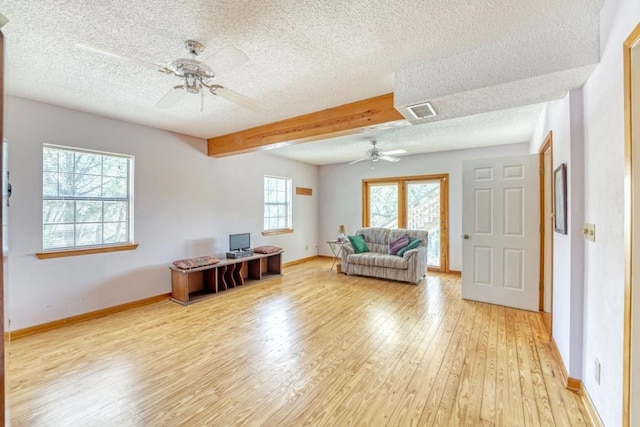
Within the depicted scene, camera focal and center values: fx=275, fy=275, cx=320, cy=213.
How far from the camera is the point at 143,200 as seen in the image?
3863 millimetres

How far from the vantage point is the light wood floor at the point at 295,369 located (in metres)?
1.78

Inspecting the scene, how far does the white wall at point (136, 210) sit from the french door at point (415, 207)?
266 cm

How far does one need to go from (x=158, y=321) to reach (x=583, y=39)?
4581 mm

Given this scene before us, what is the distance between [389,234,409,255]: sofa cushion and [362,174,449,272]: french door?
96 cm

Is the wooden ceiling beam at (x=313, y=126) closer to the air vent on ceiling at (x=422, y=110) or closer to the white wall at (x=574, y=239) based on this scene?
the air vent on ceiling at (x=422, y=110)

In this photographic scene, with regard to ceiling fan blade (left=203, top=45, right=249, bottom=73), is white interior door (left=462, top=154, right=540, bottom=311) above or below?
below

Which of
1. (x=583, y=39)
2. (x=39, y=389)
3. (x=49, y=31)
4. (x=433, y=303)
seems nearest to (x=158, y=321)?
(x=39, y=389)

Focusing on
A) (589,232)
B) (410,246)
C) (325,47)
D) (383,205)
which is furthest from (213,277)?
(589,232)

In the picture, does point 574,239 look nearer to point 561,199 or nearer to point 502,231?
point 561,199

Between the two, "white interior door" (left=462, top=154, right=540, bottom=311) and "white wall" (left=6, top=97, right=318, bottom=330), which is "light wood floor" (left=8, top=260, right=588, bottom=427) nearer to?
"white interior door" (left=462, top=154, right=540, bottom=311)

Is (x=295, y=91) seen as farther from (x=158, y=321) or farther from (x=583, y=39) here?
(x=158, y=321)

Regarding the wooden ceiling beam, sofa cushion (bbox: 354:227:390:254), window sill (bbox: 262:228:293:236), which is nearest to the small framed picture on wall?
the wooden ceiling beam

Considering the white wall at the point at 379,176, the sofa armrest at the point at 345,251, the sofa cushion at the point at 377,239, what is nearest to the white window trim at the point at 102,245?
the sofa armrest at the point at 345,251

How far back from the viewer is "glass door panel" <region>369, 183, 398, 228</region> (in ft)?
21.0
